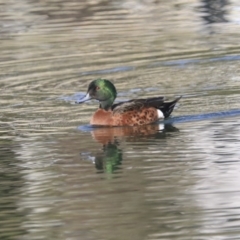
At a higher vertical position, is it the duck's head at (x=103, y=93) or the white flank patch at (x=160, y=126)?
the duck's head at (x=103, y=93)

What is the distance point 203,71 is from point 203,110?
3.33 m

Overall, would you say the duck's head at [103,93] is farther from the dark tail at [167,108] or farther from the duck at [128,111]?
the dark tail at [167,108]

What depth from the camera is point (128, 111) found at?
13781 mm

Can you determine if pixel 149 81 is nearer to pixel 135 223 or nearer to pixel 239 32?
pixel 239 32

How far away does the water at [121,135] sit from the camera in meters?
8.87

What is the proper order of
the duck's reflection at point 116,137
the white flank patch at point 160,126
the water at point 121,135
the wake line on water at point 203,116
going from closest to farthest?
the water at point 121,135
the duck's reflection at point 116,137
the white flank patch at point 160,126
the wake line on water at point 203,116

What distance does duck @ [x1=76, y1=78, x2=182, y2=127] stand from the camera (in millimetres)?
13750

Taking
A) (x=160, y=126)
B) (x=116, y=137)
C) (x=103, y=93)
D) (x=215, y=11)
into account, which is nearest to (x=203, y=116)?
(x=160, y=126)

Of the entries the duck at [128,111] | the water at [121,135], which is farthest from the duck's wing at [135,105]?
the water at [121,135]

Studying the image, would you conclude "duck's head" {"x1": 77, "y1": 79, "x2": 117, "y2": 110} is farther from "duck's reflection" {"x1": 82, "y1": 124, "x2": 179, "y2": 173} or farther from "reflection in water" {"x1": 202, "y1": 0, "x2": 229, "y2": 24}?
"reflection in water" {"x1": 202, "y1": 0, "x2": 229, "y2": 24}

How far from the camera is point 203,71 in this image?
17625mm

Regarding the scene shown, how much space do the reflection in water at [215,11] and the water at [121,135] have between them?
0.13m

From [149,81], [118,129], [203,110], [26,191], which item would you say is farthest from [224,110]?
[26,191]

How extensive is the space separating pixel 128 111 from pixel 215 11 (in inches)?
525
